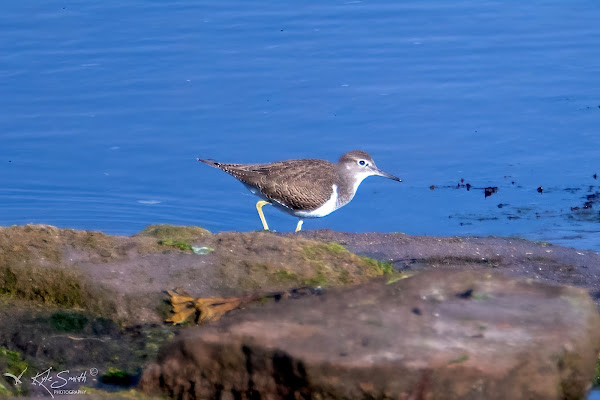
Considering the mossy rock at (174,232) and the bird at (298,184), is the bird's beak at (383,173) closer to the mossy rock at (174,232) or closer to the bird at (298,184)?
the bird at (298,184)

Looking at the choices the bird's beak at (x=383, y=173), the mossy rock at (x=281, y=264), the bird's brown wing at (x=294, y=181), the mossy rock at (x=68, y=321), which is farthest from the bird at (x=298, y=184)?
the mossy rock at (x=68, y=321)

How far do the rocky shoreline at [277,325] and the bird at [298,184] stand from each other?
309 centimetres

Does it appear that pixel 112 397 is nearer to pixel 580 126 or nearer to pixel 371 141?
pixel 371 141

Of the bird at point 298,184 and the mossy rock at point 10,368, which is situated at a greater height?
the bird at point 298,184

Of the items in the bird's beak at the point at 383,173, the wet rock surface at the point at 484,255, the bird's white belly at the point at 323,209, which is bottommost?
the wet rock surface at the point at 484,255

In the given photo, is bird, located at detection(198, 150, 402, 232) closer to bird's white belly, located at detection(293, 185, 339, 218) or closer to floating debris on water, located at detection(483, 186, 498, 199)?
bird's white belly, located at detection(293, 185, 339, 218)

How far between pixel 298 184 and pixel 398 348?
18.6 ft

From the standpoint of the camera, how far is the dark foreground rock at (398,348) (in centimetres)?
363

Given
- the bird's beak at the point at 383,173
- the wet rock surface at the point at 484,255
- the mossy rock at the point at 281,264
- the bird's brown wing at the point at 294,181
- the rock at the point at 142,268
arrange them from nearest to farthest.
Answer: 1. the rock at the point at 142,268
2. the mossy rock at the point at 281,264
3. the wet rock surface at the point at 484,255
4. the bird's brown wing at the point at 294,181
5. the bird's beak at the point at 383,173

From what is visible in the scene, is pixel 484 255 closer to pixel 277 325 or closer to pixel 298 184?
pixel 298 184

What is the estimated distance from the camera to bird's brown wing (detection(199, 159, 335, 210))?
369 inches

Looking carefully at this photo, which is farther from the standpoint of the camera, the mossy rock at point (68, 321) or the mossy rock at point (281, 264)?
the mossy rock at point (281, 264)

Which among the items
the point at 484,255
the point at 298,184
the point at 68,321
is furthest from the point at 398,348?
the point at 298,184

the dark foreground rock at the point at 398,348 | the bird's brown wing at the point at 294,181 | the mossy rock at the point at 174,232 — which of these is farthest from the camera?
the bird's brown wing at the point at 294,181
